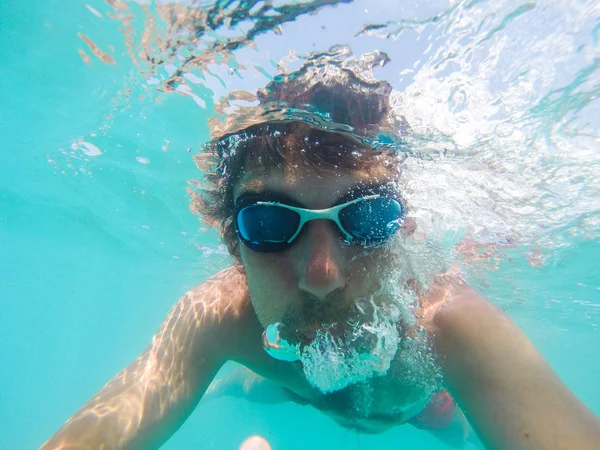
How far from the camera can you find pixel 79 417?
3.12 meters

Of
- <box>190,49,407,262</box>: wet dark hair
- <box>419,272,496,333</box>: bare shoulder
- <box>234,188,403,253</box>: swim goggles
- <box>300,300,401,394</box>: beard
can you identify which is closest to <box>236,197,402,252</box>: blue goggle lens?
<box>234,188,403,253</box>: swim goggles

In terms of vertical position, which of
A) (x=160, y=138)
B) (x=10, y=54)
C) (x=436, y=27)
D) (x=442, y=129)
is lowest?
(x=442, y=129)

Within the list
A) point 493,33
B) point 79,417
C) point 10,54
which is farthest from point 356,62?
point 10,54

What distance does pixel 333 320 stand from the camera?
2877 mm

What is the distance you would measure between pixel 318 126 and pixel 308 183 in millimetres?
1317

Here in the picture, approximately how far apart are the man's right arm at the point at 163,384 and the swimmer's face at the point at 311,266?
3.41ft

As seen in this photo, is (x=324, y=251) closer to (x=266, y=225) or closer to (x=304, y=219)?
(x=304, y=219)

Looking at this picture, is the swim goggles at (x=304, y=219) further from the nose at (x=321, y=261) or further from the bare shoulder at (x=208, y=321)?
the bare shoulder at (x=208, y=321)

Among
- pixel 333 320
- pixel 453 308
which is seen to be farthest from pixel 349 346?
pixel 453 308

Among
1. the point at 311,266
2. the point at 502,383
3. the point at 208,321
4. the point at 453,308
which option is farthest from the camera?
the point at 208,321

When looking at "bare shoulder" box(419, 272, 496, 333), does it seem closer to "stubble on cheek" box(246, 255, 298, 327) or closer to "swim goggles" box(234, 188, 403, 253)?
"swim goggles" box(234, 188, 403, 253)

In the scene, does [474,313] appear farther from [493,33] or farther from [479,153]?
[479,153]

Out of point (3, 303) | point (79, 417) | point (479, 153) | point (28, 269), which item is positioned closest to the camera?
point (79, 417)

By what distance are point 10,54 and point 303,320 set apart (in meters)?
10.7
